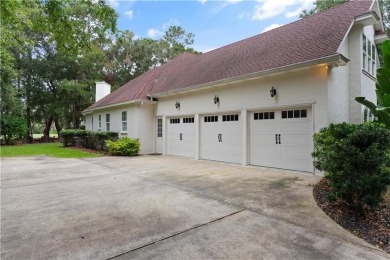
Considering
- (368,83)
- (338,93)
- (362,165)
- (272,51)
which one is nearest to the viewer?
(362,165)

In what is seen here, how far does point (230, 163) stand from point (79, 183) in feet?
19.8

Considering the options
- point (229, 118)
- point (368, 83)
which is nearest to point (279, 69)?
point (229, 118)

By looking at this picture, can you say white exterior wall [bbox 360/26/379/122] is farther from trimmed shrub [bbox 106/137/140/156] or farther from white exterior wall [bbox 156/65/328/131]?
trimmed shrub [bbox 106/137/140/156]

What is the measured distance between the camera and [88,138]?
16938mm

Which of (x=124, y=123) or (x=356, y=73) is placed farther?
(x=124, y=123)

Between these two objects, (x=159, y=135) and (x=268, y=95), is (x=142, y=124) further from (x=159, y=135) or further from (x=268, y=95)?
(x=268, y=95)

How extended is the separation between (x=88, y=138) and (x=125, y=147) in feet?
17.7

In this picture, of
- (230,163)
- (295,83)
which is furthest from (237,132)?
(295,83)

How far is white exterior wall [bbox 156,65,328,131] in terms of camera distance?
7535 mm

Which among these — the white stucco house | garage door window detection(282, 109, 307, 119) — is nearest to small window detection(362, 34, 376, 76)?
the white stucco house

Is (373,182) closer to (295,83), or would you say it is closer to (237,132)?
(295,83)

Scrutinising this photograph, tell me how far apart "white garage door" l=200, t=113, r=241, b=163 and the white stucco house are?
4cm

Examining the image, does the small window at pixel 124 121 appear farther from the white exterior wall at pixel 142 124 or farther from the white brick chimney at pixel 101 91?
the white brick chimney at pixel 101 91

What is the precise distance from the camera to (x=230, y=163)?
10336 mm
